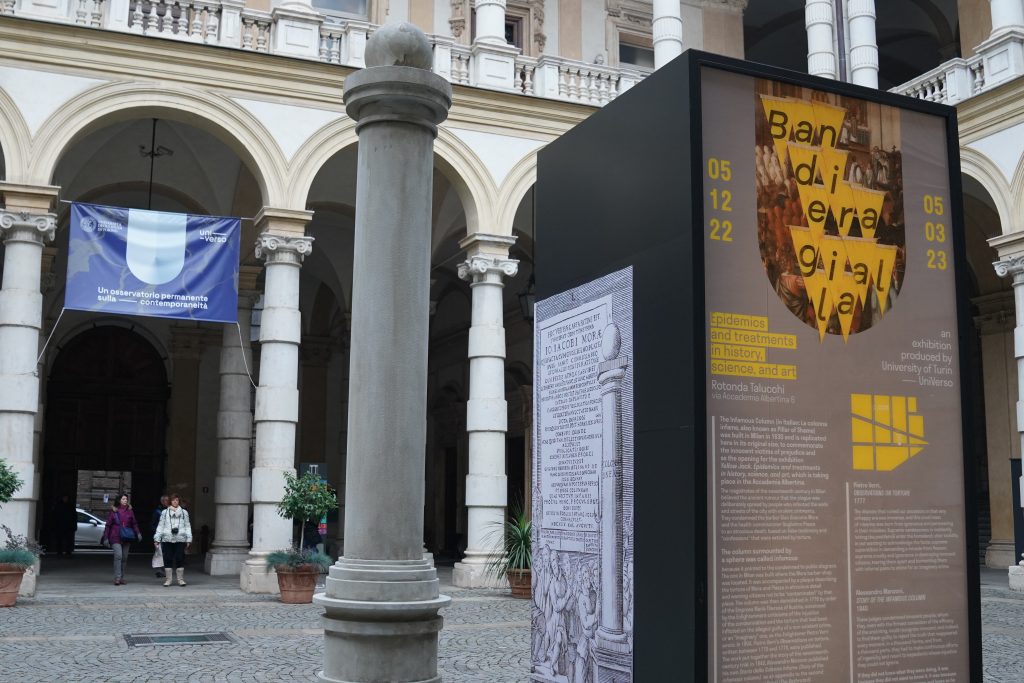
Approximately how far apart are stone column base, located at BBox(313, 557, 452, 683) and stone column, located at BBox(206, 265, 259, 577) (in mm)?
14227

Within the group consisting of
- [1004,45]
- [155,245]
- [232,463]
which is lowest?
[232,463]

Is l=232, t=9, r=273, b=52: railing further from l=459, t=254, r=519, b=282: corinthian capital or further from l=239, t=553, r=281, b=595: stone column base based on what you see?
l=239, t=553, r=281, b=595: stone column base

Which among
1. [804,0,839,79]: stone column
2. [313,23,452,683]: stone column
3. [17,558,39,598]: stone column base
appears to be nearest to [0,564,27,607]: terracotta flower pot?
[17,558,39,598]: stone column base

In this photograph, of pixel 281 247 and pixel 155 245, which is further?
pixel 281 247

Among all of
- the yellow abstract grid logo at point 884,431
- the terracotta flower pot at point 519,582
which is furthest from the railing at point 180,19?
the yellow abstract grid logo at point 884,431

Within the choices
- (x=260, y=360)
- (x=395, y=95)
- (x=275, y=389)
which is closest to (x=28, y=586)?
(x=275, y=389)

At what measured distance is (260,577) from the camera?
15523 mm

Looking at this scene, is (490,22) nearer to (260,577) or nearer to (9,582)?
(260,577)

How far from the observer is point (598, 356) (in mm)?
4883

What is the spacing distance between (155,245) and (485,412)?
5435 millimetres

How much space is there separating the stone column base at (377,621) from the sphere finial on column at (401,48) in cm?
252

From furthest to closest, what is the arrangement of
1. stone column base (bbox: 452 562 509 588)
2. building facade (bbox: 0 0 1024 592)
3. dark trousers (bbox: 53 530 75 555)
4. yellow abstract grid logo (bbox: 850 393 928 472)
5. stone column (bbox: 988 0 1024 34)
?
dark trousers (bbox: 53 530 75 555)
stone column (bbox: 988 0 1024 34)
stone column base (bbox: 452 562 509 588)
building facade (bbox: 0 0 1024 592)
yellow abstract grid logo (bbox: 850 393 928 472)

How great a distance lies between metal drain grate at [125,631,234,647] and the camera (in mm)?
10578

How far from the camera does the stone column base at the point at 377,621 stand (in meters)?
5.17
